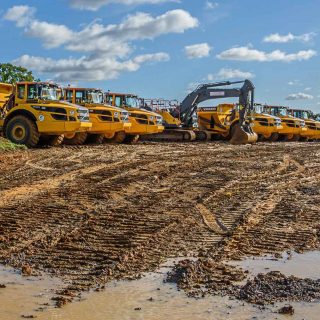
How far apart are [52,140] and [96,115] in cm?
256

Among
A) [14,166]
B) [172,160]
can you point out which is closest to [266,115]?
[172,160]

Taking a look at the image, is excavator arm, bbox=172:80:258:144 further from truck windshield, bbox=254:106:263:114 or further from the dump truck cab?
the dump truck cab

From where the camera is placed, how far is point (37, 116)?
743 inches

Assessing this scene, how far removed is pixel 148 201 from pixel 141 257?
3.13m

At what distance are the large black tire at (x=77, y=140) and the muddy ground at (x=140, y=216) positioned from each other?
8153 millimetres

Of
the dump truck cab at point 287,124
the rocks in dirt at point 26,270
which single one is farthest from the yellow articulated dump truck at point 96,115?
the rocks in dirt at point 26,270

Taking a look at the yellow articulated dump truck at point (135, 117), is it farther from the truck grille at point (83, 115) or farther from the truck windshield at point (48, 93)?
the truck windshield at point (48, 93)

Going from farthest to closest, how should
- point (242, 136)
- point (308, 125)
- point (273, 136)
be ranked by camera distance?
point (308, 125)
point (273, 136)
point (242, 136)

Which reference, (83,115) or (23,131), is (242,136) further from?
(23,131)

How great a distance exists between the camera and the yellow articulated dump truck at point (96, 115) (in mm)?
21941

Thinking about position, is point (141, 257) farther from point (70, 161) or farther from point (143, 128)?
point (143, 128)

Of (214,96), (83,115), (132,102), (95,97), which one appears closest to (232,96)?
(214,96)

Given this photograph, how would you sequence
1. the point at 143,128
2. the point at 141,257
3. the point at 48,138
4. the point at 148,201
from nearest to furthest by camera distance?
the point at 141,257, the point at 148,201, the point at 48,138, the point at 143,128

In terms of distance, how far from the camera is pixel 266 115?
32406mm
